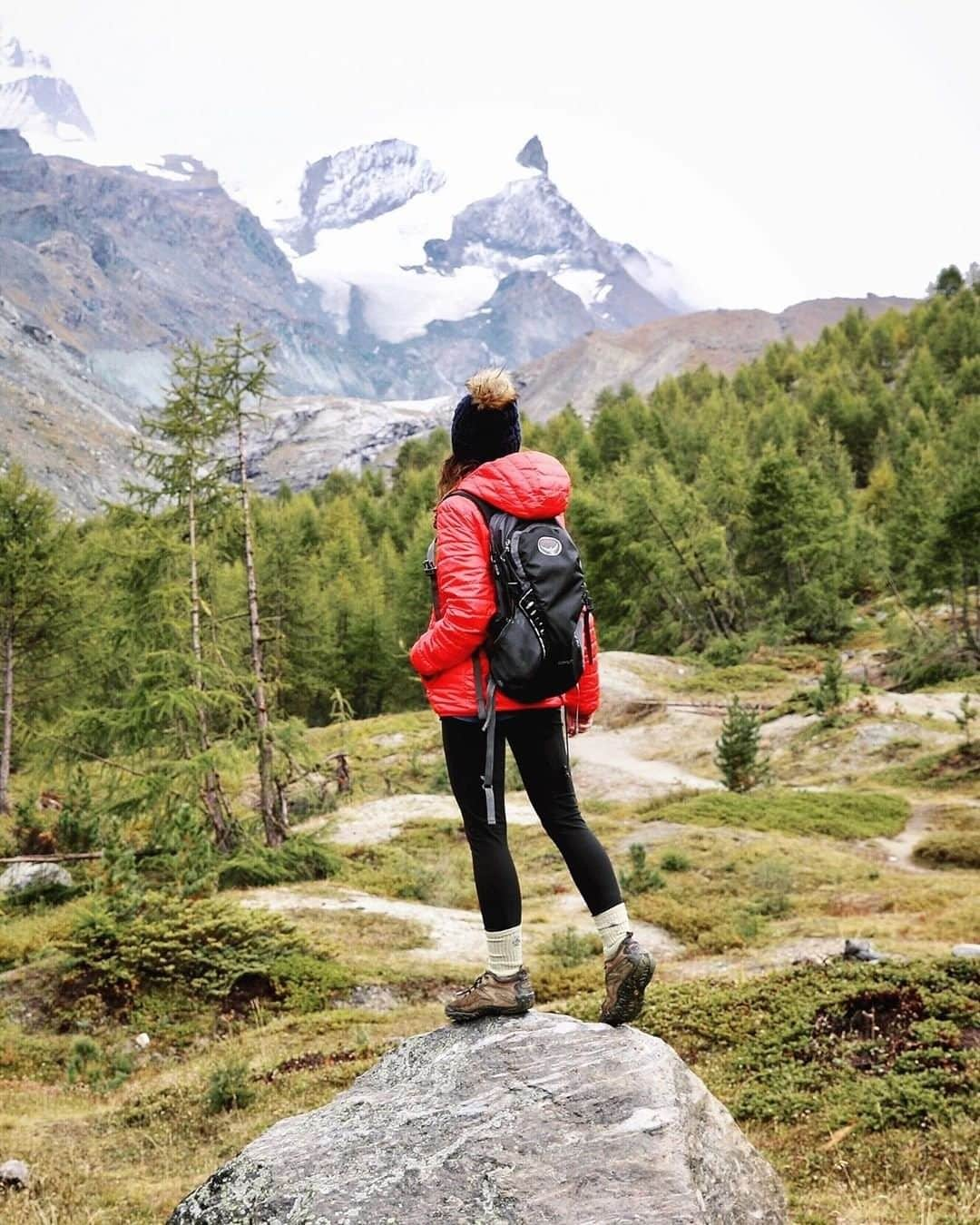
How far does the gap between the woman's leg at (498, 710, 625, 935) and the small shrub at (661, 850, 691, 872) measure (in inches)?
539

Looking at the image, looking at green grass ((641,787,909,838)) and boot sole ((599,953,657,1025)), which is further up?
boot sole ((599,953,657,1025))

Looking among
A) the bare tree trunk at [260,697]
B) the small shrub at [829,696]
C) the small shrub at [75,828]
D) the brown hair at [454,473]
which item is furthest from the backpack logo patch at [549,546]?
the small shrub at [829,696]

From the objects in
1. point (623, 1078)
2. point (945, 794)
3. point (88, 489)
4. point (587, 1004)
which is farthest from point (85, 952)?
point (88, 489)

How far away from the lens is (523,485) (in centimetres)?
454

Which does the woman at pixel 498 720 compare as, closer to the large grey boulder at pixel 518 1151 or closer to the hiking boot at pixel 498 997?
the hiking boot at pixel 498 997

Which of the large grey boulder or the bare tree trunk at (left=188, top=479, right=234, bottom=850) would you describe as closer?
the large grey boulder

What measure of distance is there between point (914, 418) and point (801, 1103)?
77.4 metres

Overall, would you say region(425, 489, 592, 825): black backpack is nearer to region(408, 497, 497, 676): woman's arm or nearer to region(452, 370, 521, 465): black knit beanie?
region(408, 497, 497, 676): woman's arm

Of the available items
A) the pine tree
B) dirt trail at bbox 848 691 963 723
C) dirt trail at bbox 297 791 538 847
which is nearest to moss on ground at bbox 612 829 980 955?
→ the pine tree

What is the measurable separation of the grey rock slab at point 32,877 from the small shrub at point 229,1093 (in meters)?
10.9

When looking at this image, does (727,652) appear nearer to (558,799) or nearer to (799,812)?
(799,812)

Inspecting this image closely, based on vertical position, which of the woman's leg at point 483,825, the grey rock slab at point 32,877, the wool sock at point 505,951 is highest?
the woman's leg at point 483,825

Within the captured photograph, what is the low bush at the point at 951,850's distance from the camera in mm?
17766

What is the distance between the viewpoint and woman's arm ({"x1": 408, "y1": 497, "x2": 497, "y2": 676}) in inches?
Answer: 172
